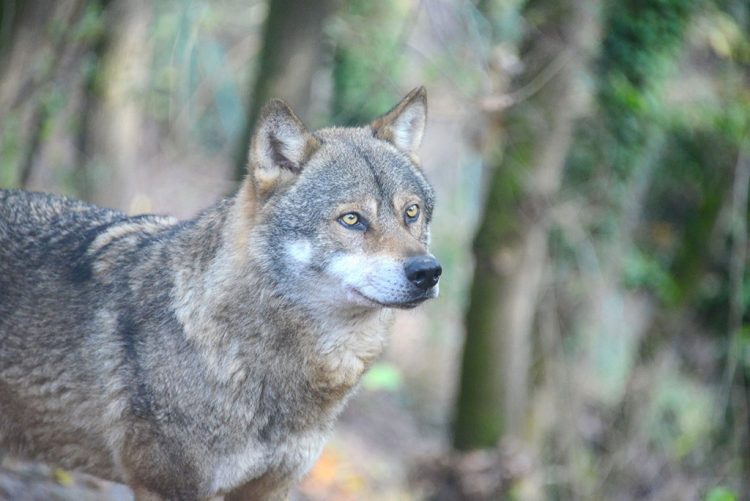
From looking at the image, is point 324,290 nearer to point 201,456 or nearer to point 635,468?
point 201,456

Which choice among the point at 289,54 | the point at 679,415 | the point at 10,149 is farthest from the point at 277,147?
the point at 679,415

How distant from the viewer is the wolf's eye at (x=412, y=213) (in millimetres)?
4973

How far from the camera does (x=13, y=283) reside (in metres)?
4.97

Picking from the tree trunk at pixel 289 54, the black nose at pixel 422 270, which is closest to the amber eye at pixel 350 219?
the black nose at pixel 422 270

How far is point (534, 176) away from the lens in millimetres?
9969

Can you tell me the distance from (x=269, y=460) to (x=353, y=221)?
4.26 feet

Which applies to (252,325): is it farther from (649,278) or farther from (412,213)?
(649,278)

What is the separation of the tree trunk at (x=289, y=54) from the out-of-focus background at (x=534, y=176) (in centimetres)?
2

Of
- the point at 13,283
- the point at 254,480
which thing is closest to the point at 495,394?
the point at 254,480

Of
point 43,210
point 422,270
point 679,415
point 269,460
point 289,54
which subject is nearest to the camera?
point 422,270

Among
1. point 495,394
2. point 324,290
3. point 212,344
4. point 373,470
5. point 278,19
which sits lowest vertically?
point 373,470

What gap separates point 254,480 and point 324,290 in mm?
1087

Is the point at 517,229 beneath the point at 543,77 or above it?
beneath

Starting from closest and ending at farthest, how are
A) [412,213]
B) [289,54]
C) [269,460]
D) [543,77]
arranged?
[269,460] < [412,213] < [289,54] < [543,77]
